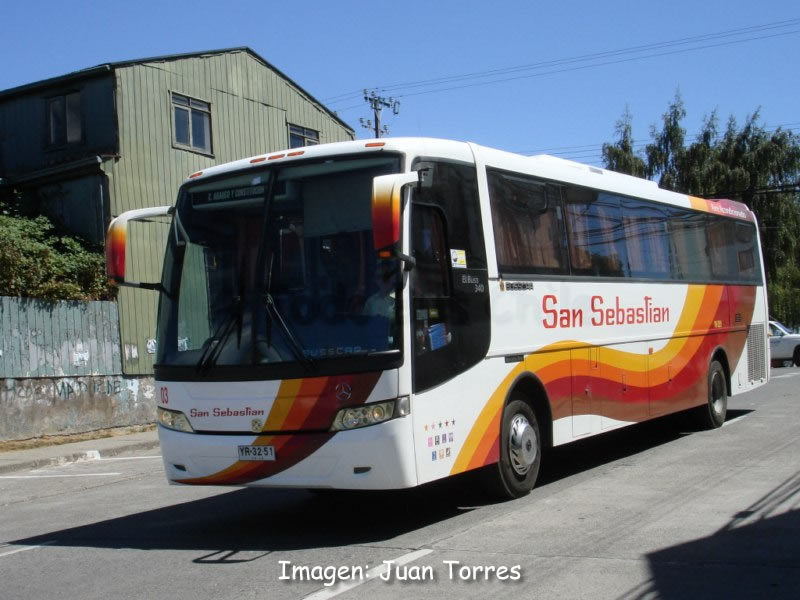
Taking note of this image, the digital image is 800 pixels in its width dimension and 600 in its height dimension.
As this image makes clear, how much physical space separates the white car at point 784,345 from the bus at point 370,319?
25.7 m

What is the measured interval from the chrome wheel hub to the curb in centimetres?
918

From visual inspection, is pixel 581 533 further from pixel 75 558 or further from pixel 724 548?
pixel 75 558

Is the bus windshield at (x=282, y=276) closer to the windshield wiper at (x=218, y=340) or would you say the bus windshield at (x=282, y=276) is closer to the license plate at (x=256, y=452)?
the windshield wiper at (x=218, y=340)

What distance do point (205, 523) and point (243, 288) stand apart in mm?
2443

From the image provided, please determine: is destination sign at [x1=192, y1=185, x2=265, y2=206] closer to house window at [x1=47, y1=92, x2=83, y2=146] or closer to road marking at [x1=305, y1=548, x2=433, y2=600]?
road marking at [x1=305, y1=548, x2=433, y2=600]

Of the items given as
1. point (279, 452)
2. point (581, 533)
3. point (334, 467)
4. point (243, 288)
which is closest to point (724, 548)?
point (581, 533)

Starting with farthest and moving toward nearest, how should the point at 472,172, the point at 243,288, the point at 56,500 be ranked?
1. the point at 56,500
2. the point at 472,172
3. the point at 243,288

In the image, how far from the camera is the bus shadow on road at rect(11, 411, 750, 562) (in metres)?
8.05

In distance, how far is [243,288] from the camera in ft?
26.7

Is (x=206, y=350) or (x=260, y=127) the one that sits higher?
(x=260, y=127)

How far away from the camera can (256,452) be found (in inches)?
311

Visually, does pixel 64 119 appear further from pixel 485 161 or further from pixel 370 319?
pixel 370 319

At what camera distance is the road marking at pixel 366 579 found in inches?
240

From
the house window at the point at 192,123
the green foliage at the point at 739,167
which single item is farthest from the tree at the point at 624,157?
the house window at the point at 192,123
